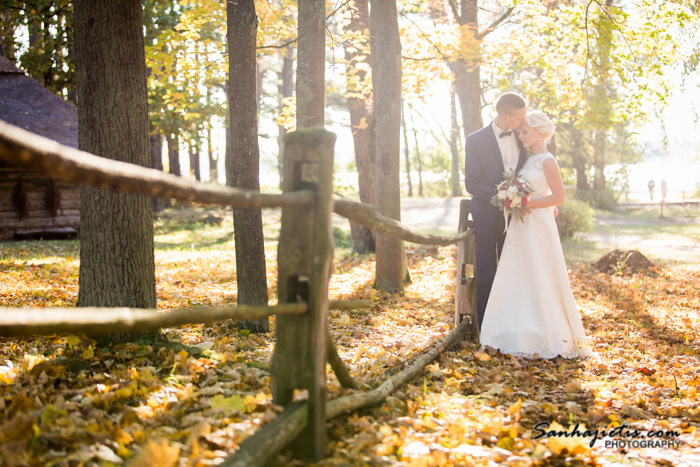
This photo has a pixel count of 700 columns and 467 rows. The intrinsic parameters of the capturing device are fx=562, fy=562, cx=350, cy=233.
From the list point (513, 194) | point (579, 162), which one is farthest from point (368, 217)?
point (579, 162)

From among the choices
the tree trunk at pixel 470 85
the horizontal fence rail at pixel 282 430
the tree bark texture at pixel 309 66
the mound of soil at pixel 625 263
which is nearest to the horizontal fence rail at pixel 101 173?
the horizontal fence rail at pixel 282 430

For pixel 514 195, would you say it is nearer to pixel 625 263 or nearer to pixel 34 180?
pixel 625 263

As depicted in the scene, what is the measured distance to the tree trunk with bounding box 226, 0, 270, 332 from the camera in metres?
5.67

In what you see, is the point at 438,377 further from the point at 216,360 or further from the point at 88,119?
the point at 88,119

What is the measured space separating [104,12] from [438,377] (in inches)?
152

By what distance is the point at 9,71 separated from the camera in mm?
16641

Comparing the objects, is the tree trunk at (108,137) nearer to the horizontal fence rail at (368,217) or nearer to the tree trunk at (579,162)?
the horizontal fence rail at (368,217)

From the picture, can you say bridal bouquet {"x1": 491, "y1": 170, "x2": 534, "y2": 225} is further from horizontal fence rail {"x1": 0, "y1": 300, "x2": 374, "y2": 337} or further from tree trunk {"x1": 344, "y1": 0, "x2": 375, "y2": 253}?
tree trunk {"x1": 344, "y1": 0, "x2": 375, "y2": 253}

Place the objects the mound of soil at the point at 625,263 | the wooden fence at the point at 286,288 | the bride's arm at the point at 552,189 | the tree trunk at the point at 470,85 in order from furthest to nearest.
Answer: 1. the tree trunk at the point at 470,85
2. the mound of soil at the point at 625,263
3. the bride's arm at the point at 552,189
4. the wooden fence at the point at 286,288

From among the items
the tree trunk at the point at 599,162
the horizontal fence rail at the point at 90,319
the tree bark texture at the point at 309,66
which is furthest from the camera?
the tree trunk at the point at 599,162

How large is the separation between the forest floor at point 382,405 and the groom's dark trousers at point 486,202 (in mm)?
753

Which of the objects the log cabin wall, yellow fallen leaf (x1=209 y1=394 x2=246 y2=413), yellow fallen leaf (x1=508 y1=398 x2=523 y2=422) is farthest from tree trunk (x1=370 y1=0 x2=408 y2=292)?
the log cabin wall

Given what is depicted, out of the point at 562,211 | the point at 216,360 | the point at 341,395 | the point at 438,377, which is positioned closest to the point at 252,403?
the point at 341,395

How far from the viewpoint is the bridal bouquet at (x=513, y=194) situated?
544 cm
